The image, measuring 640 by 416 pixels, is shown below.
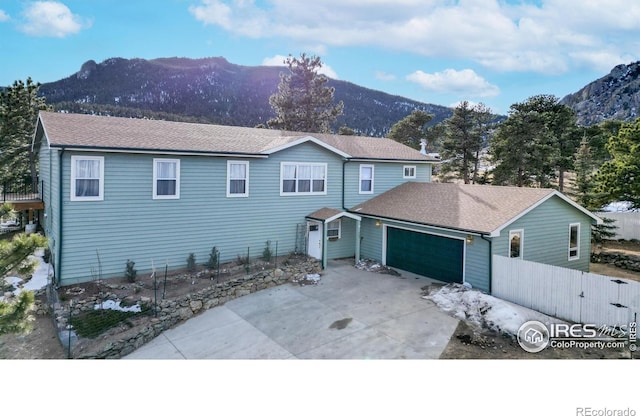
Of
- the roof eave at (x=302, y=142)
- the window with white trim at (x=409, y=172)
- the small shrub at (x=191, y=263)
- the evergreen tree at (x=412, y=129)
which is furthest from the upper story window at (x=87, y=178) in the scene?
the evergreen tree at (x=412, y=129)

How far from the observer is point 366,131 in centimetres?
3378

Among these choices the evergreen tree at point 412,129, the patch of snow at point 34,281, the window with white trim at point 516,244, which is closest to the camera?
the patch of snow at point 34,281

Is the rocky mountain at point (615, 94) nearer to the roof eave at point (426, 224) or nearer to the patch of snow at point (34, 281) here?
the roof eave at point (426, 224)

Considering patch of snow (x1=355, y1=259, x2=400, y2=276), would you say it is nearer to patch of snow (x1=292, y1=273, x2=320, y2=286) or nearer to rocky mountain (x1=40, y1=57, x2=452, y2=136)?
patch of snow (x1=292, y1=273, x2=320, y2=286)

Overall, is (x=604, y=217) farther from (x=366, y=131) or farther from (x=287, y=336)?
(x=366, y=131)

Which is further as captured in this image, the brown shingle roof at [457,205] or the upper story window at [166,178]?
the upper story window at [166,178]

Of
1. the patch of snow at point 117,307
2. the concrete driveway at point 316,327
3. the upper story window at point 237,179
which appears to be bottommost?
the concrete driveway at point 316,327

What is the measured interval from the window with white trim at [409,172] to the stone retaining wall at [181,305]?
590cm

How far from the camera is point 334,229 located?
1248 cm

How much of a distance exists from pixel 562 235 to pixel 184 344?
994cm

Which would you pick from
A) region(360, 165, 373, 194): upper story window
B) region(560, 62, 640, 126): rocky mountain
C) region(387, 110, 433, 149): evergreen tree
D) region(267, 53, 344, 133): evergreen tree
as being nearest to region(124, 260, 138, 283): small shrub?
region(360, 165, 373, 194): upper story window

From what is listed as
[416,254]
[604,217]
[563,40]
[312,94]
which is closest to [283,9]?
[563,40]

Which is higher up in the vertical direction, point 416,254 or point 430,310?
point 416,254

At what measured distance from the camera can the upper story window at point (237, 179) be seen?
10531 mm
